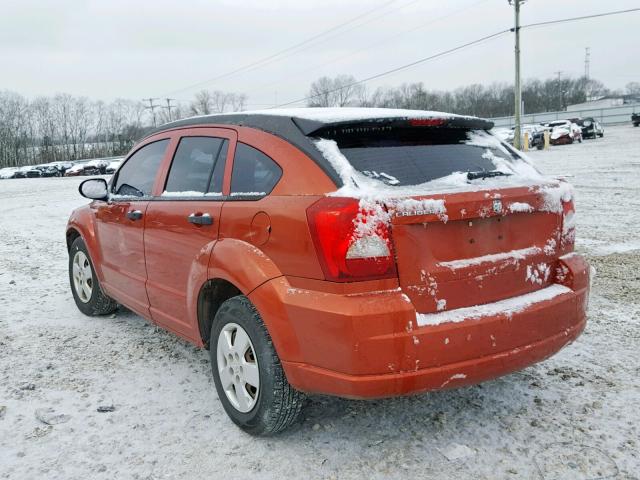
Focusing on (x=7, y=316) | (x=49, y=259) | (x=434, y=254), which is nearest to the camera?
(x=434, y=254)

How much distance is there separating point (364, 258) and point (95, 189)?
3.09m

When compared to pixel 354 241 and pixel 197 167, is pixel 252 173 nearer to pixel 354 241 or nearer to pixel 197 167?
pixel 197 167

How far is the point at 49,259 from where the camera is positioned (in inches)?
315

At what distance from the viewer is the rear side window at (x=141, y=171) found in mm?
4023

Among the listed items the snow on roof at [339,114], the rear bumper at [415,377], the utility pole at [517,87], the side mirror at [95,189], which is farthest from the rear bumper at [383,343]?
the utility pole at [517,87]

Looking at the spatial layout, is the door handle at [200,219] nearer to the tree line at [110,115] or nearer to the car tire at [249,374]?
the car tire at [249,374]

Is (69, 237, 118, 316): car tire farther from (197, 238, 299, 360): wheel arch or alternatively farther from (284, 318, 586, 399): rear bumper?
(284, 318, 586, 399): rear bumper

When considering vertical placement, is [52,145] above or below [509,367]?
above

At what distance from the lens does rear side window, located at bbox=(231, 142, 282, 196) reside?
284 centimetres

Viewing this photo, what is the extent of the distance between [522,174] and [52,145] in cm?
10647

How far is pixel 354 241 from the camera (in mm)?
2396

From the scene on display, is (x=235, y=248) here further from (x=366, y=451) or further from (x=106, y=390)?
(x=106, y=390)

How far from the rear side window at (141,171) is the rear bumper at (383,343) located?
1.75 metres

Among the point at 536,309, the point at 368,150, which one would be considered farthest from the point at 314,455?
the point at 368,150
